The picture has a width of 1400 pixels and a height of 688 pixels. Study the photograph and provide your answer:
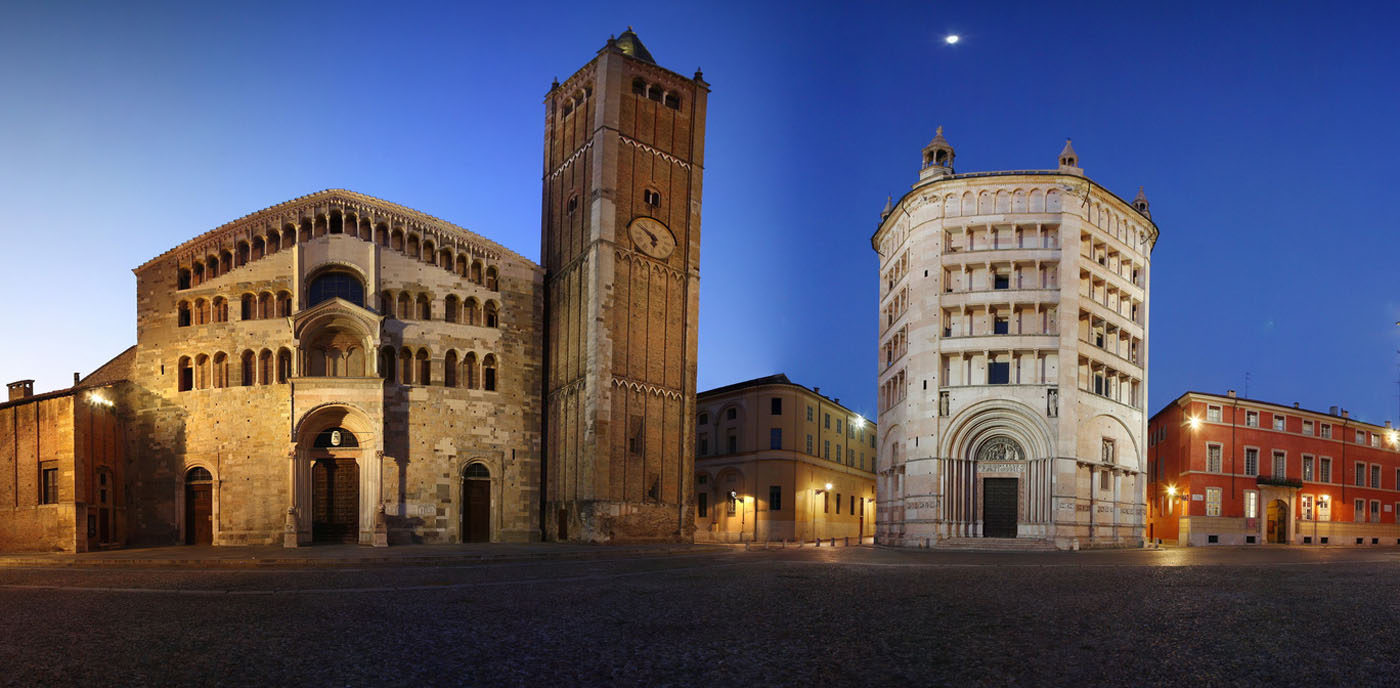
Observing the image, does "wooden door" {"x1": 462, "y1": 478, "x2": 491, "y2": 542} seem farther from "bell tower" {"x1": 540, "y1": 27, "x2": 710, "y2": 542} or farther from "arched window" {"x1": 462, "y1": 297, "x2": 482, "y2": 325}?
"arched window" {"x1": 462, "y1": 297, "x2": 482, "y2": 325}

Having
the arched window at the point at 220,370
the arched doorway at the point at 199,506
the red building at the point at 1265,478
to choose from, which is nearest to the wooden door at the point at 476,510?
the arched doorway at the point at 199,506

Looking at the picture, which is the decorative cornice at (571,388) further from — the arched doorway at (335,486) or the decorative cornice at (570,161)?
the decorative cornice at (570,161)

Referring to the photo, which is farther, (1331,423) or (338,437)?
(1331,423)

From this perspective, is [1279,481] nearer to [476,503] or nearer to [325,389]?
[476,503]

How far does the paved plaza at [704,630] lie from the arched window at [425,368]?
20.6 m

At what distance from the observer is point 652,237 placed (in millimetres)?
44875

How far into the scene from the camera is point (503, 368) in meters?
42.3

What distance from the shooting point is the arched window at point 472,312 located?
42.0 m

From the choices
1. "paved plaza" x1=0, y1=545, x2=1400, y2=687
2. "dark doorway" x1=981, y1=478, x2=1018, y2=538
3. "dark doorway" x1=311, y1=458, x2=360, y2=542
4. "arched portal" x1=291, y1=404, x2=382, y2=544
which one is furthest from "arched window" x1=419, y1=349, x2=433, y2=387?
"dark doorway" x1=981, y1=478, x2=1018, y2=538

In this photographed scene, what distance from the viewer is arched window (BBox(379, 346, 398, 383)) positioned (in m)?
39.6

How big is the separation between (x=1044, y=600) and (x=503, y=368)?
31972 mm

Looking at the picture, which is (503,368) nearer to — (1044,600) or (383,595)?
(383,595)

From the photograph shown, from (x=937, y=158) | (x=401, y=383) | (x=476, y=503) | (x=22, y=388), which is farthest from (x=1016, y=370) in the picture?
(x=22, y=388)

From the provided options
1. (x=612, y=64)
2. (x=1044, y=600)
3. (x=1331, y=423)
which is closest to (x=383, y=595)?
(x=1044, y=600)
